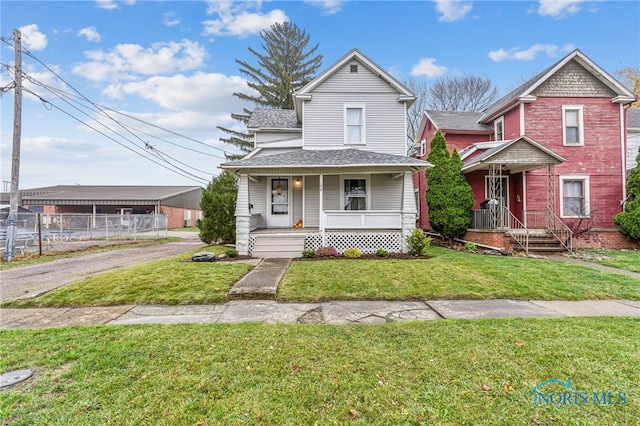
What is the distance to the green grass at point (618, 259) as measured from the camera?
833cm

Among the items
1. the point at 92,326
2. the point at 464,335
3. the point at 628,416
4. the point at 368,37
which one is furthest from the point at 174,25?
the point at 628,416

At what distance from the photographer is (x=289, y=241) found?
1037cm

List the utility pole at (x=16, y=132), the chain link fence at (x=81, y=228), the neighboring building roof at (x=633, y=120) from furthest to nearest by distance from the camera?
1. the neighboring building roof at (x=633, y=120)
2. the chain link fence at (x=81, y=228)
3. the utility pole at (x=16, y=132)

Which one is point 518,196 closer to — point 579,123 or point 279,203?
point 579,123

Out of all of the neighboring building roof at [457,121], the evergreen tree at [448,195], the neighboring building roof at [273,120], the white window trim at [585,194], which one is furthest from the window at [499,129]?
the neighboring building roof at [273,120]

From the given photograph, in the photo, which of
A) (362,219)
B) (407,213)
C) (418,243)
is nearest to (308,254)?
(362,219)

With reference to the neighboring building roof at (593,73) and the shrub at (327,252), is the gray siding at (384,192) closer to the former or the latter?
the shrub at (327,252)

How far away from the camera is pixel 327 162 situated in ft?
34.3

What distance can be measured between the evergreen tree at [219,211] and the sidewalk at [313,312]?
809cm

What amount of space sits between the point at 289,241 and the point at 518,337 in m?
7.70

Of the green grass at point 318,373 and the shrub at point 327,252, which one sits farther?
the shrub at point 327,252

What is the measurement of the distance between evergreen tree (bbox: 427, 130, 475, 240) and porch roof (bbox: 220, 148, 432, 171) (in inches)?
103

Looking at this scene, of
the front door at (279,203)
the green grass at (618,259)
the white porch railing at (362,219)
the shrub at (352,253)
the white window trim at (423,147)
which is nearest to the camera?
the green grass at (618,259)

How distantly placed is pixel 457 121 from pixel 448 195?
6.54 metres
